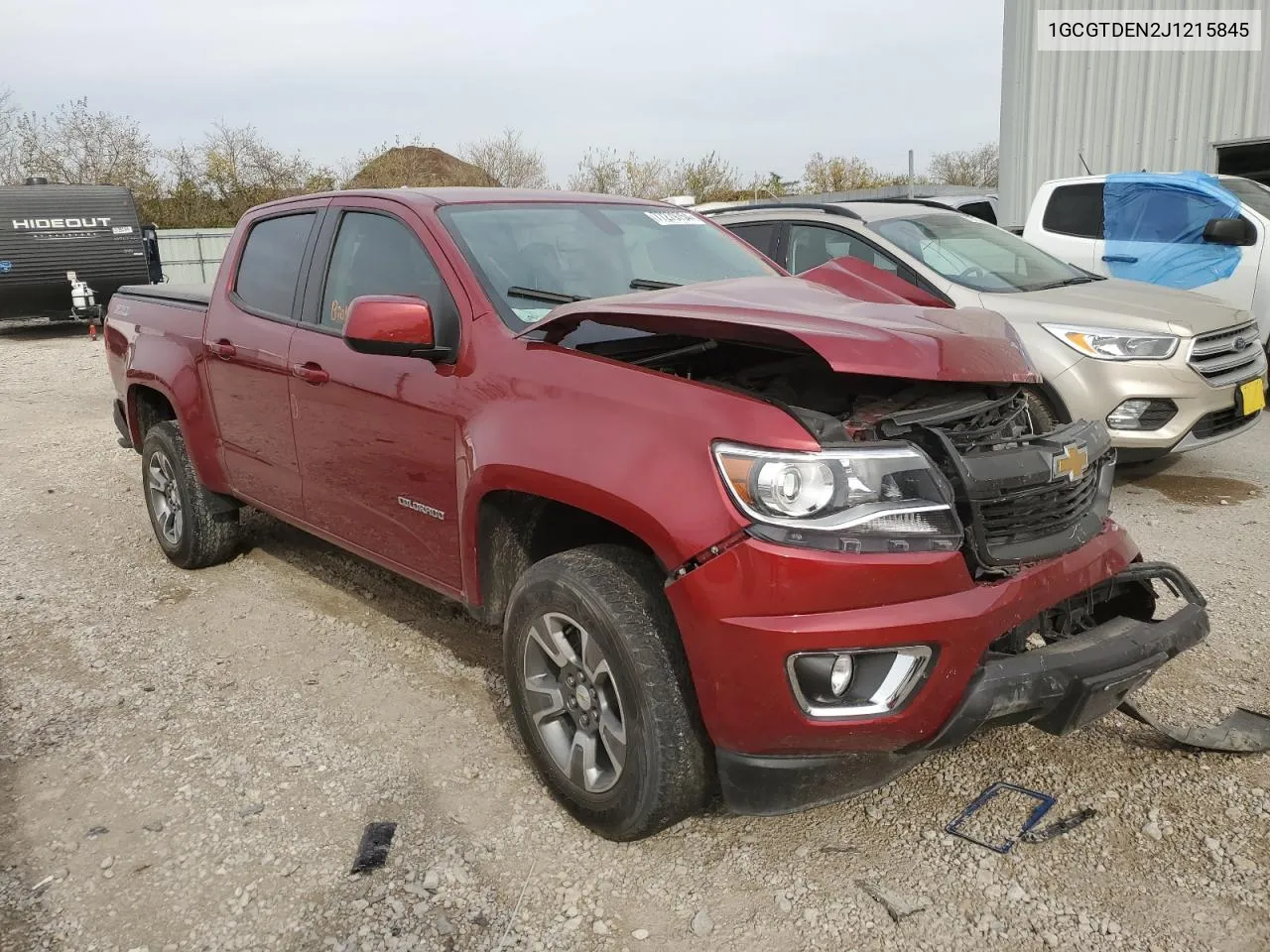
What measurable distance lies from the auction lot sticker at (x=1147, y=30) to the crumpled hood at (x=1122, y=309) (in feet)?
23.8

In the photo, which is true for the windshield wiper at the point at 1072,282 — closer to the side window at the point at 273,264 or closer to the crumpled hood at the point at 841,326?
the crumpled hood at the point at 841,326

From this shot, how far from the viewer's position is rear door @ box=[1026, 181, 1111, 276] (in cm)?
805

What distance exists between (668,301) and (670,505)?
2.13ft

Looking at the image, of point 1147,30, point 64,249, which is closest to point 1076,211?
point 1147,30

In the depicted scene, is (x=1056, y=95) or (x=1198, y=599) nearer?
(x=1198, y=599)

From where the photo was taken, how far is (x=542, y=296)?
10.4ft

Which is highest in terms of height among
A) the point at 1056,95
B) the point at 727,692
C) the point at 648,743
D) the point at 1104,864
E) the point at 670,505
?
the point at 1056,95

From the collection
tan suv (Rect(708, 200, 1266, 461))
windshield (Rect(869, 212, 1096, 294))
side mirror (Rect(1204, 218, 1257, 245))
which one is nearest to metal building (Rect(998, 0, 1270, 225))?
side mirror (Rect(1204, 218, 1257, 245))

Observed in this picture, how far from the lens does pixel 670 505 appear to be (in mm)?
2293

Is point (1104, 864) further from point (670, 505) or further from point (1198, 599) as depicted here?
point (670, 505)

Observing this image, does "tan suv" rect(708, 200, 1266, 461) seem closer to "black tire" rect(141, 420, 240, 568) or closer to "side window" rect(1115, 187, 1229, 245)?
"side window" rect(1115, 187, 1229, 245)

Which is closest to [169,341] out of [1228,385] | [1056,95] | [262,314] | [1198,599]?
[262,314]

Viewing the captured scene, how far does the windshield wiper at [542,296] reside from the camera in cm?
315

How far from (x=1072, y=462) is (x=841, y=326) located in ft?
2.17
